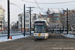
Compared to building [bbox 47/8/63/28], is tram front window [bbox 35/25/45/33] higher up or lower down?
lower down

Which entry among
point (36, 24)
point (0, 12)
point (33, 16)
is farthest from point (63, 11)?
point (36, 24)

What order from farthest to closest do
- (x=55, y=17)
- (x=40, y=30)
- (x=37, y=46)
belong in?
(x=55, y=17)
(x=40, y=30)
(x=37, y=46)

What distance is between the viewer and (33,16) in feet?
361

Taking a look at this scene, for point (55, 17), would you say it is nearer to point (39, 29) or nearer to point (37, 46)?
point (39, 29)

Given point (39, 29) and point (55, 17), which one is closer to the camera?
point (39, 29)

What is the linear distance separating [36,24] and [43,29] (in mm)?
1584

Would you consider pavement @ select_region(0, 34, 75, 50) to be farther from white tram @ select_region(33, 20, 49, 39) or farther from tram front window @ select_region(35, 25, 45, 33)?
tram front window @ select_region(35, 25, 45, 33)

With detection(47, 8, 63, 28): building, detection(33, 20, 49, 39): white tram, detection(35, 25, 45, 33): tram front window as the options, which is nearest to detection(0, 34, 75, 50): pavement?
detection(33, 20, 49, 39): white tram

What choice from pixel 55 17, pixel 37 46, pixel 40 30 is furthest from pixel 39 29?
pixel 55 17

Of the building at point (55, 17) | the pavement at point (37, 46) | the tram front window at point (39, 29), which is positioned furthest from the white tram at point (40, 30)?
the building at point (55, 17)

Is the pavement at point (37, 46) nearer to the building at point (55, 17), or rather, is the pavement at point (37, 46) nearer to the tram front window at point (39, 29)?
the tram front window at point (39, 29)

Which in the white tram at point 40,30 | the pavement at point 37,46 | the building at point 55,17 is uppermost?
the building at point 55,17

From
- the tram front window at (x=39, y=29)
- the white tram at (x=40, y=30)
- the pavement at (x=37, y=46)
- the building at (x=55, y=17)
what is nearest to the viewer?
the pavement at (x=37, y=46)

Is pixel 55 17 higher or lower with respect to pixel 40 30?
higher
